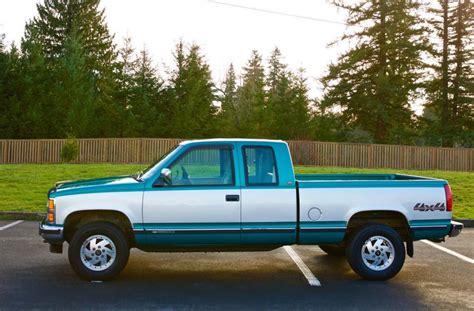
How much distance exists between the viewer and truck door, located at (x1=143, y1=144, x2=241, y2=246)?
745cm

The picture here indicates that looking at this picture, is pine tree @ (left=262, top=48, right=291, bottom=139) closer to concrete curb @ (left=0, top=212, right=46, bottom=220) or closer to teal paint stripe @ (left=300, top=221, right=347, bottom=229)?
concrete curb @ (left=0, top=212, right=46, bottom=220)

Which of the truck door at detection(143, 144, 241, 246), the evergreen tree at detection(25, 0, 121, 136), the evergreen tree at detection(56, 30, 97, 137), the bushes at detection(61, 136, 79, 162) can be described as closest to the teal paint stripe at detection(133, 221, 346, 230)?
the truck door at detection(143, 144, 241, 246)

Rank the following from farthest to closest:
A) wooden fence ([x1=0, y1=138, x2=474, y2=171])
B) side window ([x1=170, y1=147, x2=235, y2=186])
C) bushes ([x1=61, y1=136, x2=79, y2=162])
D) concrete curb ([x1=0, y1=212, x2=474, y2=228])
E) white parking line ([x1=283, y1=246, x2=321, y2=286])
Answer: wooden fence ([x1=0, y1=138, x2=474, y2=171]), bushes ([x1=61, y1=136, x2=79, y2=162]), concrete curb ([x1=0, y1=212, x2=474, y2=228]), white parking line ([x1=283, y1=246, x2=321, y2=286]), side window ([x1=170, y1=147, x2=235, y2=186])

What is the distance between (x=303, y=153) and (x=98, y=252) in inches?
1082

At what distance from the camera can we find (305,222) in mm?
7609

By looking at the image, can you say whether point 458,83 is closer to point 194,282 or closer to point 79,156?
point 79,156

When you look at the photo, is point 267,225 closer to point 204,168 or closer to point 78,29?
point 204,168

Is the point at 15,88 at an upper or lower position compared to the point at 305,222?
upper

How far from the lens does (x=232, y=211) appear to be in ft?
24.7

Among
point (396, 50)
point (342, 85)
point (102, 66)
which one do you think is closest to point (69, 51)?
point (102, 66)

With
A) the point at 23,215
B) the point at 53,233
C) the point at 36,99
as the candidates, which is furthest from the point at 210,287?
the point at 36,99

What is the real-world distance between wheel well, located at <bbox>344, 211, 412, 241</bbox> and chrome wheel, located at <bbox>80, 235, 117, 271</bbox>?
10.6ft

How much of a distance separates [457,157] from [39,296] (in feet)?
107

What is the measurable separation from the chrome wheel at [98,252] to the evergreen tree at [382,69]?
1459 inches
